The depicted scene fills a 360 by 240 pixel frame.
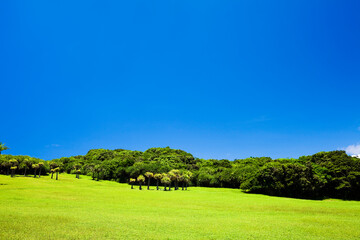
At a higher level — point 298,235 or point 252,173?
point 252,173

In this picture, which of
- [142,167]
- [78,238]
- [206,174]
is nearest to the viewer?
[78,238]

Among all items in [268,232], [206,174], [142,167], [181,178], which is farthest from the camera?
[206,174]

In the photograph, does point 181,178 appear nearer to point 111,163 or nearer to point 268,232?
point 111,163

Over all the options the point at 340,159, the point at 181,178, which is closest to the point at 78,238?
the point at 181,178

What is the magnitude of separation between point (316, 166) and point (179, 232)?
209 ft

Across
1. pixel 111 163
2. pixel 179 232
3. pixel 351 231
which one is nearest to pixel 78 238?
pixel 179 232

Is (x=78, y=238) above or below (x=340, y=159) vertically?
below

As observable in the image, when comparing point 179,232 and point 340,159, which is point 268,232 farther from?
point 340,159

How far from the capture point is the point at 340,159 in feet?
219

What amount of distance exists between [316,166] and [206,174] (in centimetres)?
4297

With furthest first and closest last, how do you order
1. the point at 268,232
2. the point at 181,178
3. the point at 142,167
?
the point at 142,167 < the point at 181,178 < the point at 268,232

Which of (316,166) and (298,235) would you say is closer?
(298,235)

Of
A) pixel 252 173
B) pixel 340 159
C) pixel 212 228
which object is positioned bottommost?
pixel 212 228

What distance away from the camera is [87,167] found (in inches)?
4574
